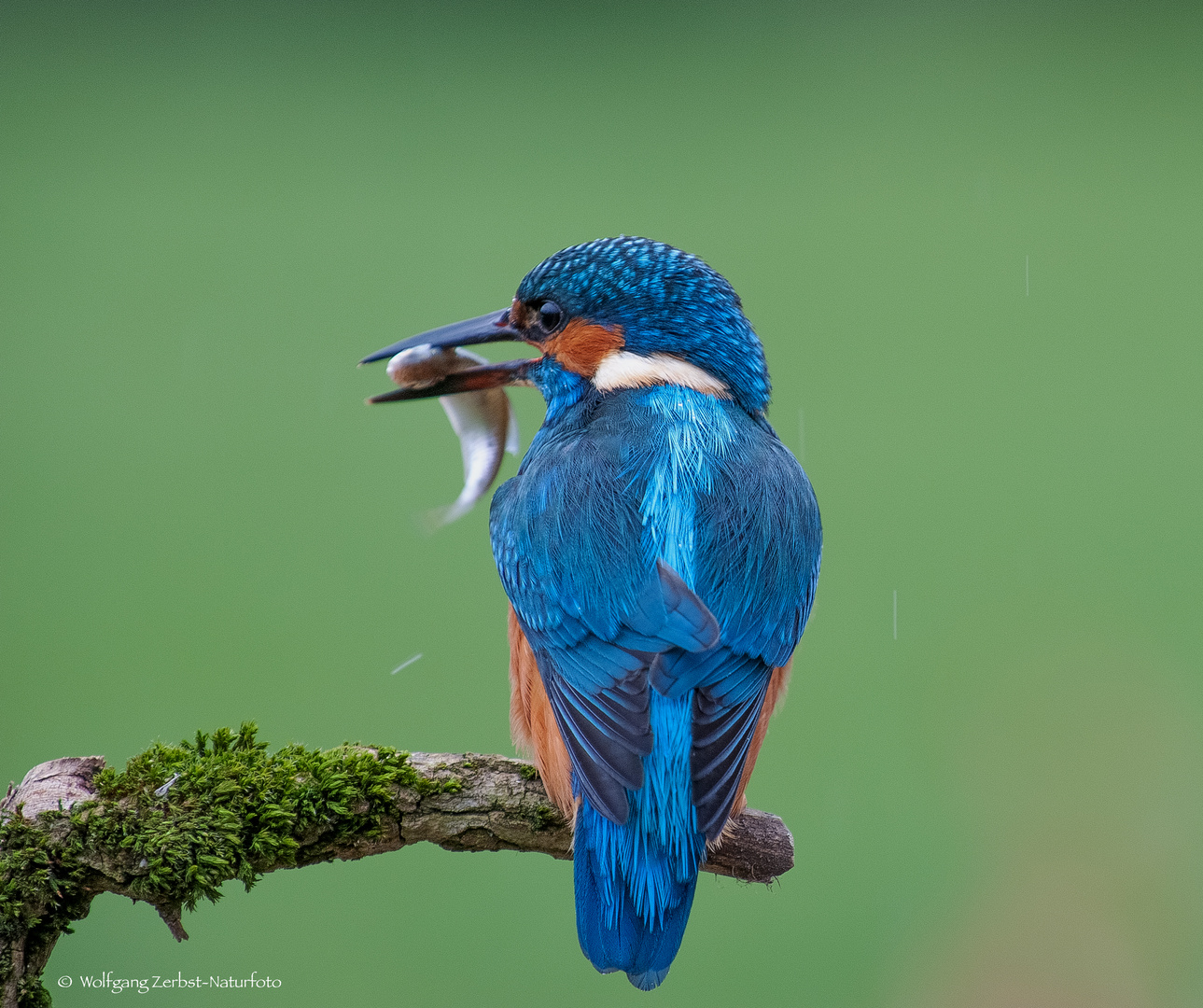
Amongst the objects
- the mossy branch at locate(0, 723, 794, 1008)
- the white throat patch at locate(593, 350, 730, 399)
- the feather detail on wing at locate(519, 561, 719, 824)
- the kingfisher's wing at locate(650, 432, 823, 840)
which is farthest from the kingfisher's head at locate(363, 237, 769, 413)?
the mossy branch at locate(0, 723, 794, 1008)

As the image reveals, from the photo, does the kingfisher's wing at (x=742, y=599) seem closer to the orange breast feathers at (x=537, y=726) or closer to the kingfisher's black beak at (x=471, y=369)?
the orange breast feathers at (x=537, y=726)

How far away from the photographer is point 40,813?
1.22 metres

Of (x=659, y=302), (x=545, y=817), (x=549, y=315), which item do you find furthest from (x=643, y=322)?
(x=545, y=817)

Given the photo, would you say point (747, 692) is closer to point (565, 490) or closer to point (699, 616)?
point (699, 616)

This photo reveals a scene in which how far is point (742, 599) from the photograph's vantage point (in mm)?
1333

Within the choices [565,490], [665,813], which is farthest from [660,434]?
[665,813]

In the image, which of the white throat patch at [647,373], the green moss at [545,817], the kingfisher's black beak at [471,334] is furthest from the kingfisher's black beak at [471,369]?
the green moss at [545,817]

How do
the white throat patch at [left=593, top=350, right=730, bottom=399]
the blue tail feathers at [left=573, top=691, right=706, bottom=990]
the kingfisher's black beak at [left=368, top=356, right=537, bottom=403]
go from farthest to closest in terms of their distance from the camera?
the kingfisher's black beak at [left=368, top=356, right=537, bottom=403], the white throat patch at [left=593, top=350, right=730, bottom=399], the blue tail feathers at [left=573, top=691, right=706, bottom=990]

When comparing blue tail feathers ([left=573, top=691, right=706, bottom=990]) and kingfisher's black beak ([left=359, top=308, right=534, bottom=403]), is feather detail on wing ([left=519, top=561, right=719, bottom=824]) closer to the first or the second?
blue tail feathers ([left=573, top=691, right=706, bottom=990])

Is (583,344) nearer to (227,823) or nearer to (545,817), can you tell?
(545,817)

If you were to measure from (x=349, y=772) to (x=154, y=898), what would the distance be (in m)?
0.24

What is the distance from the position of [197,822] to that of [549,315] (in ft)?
2.66

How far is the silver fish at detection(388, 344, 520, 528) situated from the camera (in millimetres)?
1678

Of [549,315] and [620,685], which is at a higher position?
[549,315]
